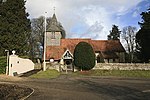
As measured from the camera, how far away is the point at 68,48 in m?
56.6

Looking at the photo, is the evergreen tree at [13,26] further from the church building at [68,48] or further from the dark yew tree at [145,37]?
the dark yew tree at [145,37]

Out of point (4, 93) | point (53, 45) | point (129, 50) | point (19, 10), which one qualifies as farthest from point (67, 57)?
point (4, 93)

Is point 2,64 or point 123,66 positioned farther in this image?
point 123,66

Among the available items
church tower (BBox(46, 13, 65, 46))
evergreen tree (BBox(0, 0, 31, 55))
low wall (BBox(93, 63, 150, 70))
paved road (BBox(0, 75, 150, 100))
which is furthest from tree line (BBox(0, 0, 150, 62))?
paved road (BBox(0, 75, 150, 100))

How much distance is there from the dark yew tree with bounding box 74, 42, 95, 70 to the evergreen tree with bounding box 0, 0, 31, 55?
869 cm

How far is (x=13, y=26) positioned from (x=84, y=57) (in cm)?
1240

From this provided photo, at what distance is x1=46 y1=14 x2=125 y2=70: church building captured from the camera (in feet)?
179

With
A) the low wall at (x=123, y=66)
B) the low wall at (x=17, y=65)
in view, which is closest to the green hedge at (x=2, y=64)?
the low wall at (x=17, y=65)

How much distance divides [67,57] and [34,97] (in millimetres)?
39656

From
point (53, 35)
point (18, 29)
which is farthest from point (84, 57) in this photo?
point (53, 35)

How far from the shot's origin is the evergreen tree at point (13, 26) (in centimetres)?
3975

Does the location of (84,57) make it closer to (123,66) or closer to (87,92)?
(123,66)

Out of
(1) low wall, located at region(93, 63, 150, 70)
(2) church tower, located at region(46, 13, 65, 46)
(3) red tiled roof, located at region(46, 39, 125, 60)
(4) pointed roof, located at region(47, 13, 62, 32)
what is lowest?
(1) low wall, located at region(93, 63, 150, 70)

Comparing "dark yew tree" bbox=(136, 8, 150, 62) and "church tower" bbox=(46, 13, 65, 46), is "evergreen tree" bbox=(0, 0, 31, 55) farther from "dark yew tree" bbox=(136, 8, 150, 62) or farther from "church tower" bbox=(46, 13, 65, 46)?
"dark yew tree" bbox=(136, 8, 150, 62)
